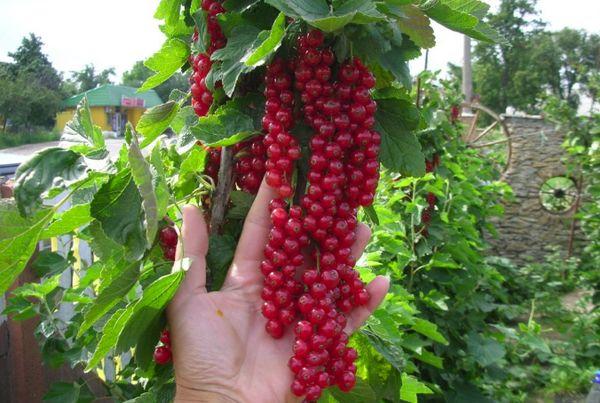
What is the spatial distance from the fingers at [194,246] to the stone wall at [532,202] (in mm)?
7951

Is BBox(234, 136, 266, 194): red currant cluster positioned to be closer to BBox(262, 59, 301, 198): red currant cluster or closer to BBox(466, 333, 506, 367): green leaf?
BBox(262, 59, 301, 198): red currant cluster

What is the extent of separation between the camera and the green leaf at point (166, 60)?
3.81 ft

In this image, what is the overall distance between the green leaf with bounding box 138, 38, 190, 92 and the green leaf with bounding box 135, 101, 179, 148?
75 mm

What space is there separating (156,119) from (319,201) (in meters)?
0.43

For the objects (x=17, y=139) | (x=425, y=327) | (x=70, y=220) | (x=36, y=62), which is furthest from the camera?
(x=36, y=62)

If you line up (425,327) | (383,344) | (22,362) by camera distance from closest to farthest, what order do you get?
(383,344) < (425,327) < (22,362)

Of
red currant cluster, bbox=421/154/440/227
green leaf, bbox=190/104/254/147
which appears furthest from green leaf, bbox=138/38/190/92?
red currant cluster, bbox=421/154/440/227

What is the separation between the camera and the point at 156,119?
1.15 metres

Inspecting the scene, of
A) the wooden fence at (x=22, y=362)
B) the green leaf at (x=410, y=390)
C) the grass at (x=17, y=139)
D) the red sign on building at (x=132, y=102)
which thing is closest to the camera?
the green leaf at (x=410, y=390)

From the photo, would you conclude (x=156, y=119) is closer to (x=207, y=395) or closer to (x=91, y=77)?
(x=207, y=395)

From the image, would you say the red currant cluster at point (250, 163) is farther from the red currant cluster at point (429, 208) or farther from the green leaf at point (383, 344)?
the red currant cluster at point (429, 208)

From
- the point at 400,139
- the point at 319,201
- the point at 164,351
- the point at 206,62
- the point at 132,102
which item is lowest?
the point at 164,351

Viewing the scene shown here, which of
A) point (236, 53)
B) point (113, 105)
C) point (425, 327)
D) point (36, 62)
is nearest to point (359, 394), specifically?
point (236, 53)

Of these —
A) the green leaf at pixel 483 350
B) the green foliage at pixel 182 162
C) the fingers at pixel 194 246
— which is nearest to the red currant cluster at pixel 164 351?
the green foliage at pixel 182 162
